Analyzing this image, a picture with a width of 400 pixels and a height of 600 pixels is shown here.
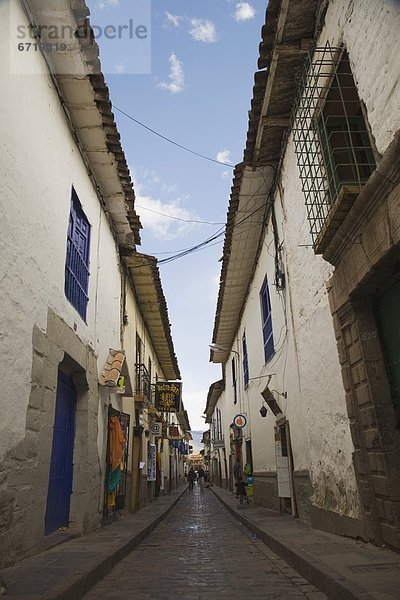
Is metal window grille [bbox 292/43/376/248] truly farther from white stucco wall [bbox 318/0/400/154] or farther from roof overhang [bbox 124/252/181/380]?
roof overhang [bbox 124/252/181/380]

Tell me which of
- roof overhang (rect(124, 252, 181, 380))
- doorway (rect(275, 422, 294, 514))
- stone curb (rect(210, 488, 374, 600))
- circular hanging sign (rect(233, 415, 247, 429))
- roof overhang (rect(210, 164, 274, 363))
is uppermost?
roof overhang (rect(210, 164, 274, 363))

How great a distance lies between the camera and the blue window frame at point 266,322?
11281 mm

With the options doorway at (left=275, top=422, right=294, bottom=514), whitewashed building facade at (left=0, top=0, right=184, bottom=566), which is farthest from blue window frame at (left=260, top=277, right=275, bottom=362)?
whitewashed building facade at (left=0, top=0, right=184, bottom=566)

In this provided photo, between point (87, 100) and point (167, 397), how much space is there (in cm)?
1292

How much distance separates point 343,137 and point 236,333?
1272 cm

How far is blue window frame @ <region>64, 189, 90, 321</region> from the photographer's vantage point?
711 cm

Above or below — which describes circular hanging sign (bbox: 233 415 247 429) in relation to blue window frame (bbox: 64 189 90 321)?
below

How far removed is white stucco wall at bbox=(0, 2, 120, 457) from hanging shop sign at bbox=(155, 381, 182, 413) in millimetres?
10333

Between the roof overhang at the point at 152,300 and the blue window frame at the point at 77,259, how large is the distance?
3.20 metres

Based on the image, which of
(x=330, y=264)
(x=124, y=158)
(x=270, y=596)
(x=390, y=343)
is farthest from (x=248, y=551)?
(x=124, y=158)

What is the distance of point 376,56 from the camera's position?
466 centimetres

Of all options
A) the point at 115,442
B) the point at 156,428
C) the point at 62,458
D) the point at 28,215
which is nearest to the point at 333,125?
the point at 28,215

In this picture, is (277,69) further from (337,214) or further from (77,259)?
(77,259)

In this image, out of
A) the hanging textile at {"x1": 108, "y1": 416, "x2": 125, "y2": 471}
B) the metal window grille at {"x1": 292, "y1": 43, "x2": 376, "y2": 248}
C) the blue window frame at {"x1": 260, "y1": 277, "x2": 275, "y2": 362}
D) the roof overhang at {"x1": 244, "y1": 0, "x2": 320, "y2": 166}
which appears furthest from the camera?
the blue window frame at {"x1": 260, "y1": 277, "x2": 275, "y2": 362}
